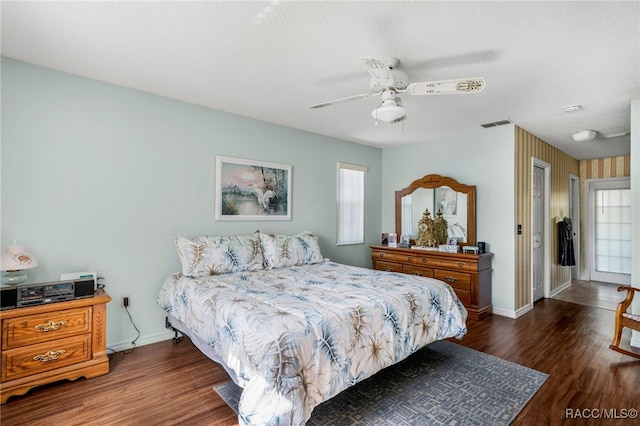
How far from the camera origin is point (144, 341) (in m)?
3.20

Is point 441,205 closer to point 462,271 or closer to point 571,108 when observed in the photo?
point 462,271

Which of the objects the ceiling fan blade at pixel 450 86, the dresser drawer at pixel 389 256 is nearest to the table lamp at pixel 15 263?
the ceiling fan blade at pixel 450 86

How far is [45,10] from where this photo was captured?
6.35 feet

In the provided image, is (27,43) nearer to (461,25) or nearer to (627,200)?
(461,25)

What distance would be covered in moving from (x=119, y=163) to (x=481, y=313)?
179 inches

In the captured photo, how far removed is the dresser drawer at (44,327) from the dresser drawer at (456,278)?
4.00m

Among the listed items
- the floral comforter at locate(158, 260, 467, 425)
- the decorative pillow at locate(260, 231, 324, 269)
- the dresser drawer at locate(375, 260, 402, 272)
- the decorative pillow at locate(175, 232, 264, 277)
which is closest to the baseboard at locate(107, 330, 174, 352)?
the floral comforter at locate(158, 260, 467, 425)

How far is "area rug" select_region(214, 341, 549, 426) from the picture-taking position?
205 cm

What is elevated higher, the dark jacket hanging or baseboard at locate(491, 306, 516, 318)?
the dark jacket hanging

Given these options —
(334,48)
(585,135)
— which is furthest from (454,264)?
(334,48)

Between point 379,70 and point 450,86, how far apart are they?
1.62 ft

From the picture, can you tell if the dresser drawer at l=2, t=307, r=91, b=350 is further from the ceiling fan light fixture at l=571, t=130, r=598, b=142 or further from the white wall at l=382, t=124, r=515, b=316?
the ceiling fan light fixture at l=571, t=130, r=598, b=142

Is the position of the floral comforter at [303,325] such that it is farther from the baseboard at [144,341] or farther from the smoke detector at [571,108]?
the smoke detector at [571,108]

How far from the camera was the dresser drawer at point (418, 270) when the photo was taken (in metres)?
4.55
